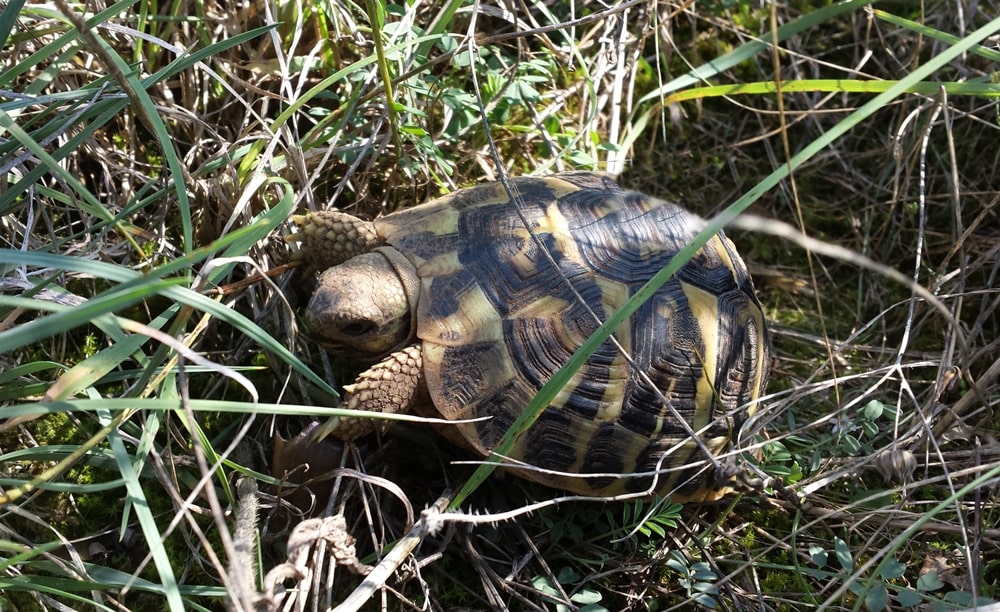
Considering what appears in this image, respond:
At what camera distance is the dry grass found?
1.48m

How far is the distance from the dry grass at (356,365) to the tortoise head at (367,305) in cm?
20

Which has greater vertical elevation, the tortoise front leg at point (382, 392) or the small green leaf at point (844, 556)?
the tortoise front leg at point (382, 392)

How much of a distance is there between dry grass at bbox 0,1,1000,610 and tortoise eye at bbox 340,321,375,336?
0.22 meters

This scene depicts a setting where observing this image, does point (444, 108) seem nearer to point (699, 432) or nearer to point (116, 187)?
point (116, 187)

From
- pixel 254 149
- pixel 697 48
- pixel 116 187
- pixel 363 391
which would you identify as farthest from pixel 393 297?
pixel 697 48

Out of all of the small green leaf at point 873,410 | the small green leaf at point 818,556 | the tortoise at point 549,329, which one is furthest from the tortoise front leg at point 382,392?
the small green leaf at point 873,410

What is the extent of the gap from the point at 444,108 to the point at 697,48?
3.90 ft

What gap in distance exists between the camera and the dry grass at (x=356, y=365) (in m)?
1.48

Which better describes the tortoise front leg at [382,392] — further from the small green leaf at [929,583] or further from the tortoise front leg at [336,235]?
the small green leaf at [929,583]

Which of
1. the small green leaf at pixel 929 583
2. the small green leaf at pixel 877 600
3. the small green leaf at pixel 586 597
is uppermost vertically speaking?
the small green leaf at pixel 877 600

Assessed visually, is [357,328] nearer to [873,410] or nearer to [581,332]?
[581,332]

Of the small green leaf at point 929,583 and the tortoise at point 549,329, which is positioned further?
the tortoise at point 549,329

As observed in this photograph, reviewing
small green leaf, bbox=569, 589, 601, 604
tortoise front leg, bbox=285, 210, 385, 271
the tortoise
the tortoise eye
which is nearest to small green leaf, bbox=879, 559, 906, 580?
the tortoise

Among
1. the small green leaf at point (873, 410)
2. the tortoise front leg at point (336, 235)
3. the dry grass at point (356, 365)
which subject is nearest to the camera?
the dry grass at point (356, 365)
